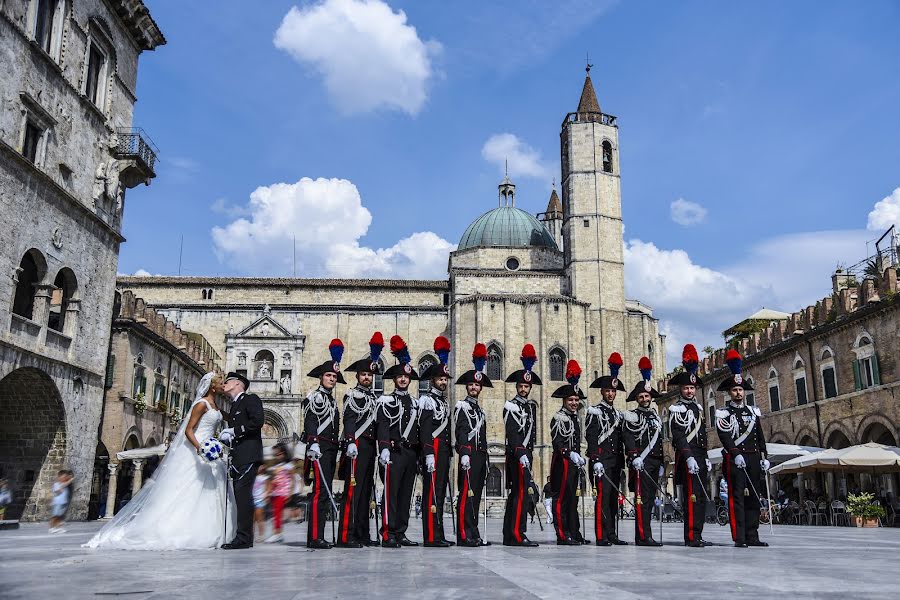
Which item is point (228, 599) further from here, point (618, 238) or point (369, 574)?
point (618, 238)

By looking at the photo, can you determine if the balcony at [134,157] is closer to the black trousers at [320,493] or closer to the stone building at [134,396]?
the stone building at [134,396]

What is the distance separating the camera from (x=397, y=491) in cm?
980

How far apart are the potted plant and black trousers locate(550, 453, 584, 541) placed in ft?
44.1

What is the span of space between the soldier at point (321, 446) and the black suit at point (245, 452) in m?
0.60

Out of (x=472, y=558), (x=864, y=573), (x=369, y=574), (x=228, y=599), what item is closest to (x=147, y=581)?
(x=228, y=599)

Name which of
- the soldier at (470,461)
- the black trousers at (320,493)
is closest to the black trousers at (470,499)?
the soldier at (470,461)

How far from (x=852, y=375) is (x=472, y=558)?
20957 mm

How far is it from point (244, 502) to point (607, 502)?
192 inches

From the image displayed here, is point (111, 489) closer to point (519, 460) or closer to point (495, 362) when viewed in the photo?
point (519, 460)

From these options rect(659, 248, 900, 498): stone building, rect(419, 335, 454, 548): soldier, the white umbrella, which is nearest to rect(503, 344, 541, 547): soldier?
rect(419, 335, 454, 548): soldier

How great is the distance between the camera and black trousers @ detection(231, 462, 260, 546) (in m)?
8.66

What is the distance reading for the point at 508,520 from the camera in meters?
10.1

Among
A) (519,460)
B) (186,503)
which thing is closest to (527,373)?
(519,460)

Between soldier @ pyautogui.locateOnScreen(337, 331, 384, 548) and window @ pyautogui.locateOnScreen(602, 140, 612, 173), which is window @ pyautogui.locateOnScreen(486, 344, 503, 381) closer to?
window @ pyautogui.locateOnScreen(602, 140, 612, 173)
